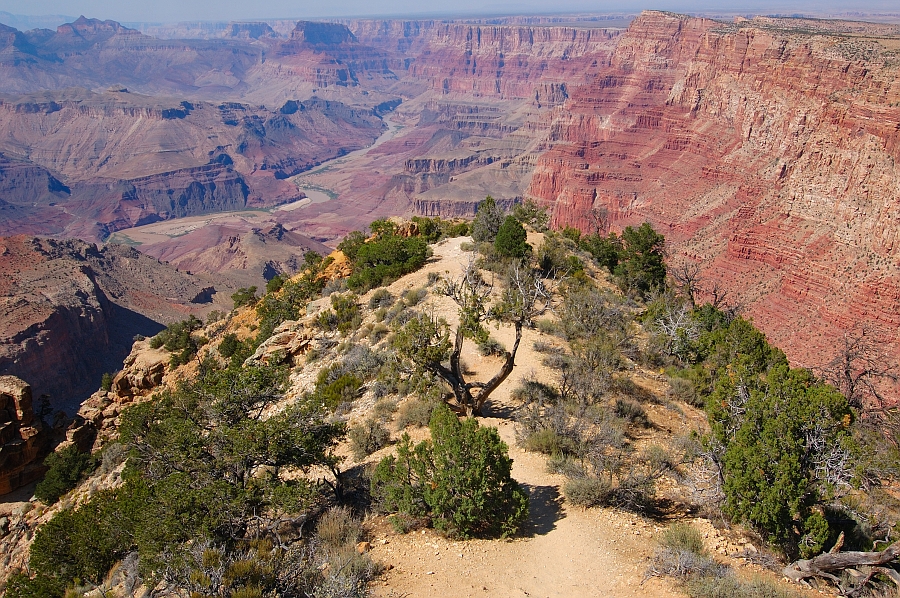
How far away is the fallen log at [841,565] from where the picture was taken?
823 cm

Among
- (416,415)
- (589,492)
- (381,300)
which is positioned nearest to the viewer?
→ (589,492)

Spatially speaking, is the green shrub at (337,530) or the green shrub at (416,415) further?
the green shrub at (416,415)

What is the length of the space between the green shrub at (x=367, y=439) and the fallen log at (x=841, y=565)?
9.31 meters

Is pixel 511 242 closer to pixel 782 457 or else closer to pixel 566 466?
pixel 566 466

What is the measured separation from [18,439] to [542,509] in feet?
89.5

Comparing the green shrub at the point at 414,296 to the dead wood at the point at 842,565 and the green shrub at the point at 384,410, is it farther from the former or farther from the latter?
the dead wood at the point at 842,565

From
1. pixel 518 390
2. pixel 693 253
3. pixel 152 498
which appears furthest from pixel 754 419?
pixel 693 253

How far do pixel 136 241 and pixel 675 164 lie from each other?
433ft

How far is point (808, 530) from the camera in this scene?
9.40m

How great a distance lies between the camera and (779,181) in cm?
5362

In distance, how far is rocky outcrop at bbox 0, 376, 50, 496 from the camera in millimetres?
25969

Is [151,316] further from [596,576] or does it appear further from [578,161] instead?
[596,576]

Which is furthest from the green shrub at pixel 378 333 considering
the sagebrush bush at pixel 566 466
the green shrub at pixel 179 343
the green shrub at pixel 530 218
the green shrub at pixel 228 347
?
the green shrub at pixel 530 218

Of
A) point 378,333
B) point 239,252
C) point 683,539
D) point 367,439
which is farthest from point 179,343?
point 239,252
